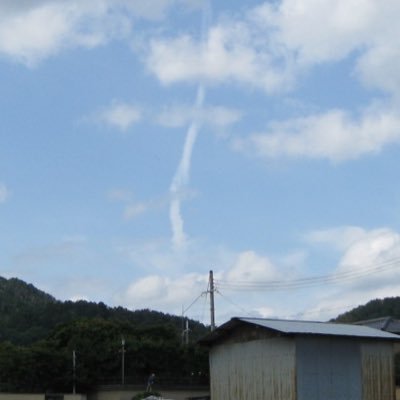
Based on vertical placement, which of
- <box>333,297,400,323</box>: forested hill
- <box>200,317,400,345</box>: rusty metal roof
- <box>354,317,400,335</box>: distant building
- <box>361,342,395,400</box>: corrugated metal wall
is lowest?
<box>361,342,395,400</box>: corrugated metal wall

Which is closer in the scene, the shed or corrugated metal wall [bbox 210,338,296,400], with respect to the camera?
the shed

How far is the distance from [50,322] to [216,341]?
2104 inches

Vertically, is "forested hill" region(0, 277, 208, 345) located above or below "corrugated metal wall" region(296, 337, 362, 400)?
above

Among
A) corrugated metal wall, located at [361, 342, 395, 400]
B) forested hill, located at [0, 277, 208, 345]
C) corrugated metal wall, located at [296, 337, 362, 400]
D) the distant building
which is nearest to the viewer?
corrugated metal wall, located at [296, 337, 362, 400]

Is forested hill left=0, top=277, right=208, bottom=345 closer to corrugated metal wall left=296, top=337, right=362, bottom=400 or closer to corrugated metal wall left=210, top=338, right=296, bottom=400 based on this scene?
corrugated metal wall left=210, top=338, right=296, bottom=400

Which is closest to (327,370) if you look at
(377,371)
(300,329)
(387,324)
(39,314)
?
(300,329)

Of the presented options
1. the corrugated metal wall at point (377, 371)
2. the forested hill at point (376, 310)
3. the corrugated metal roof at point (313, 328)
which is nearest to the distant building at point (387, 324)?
the corrugated metal roof at point (313, 328)

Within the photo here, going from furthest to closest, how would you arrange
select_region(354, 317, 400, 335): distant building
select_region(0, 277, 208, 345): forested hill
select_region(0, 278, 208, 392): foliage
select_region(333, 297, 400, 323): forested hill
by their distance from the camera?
select_region(0, 277, 208, 345): forested hill, select_region(333, 297, 400, 323): forested hill, select_region(354, 317, 400, 335): distant building, select_region(0, 278, 208, 392): foliage

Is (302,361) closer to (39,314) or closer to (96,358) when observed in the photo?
(96,358)

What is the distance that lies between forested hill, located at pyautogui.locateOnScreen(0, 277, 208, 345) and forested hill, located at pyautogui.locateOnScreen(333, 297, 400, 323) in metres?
14.8

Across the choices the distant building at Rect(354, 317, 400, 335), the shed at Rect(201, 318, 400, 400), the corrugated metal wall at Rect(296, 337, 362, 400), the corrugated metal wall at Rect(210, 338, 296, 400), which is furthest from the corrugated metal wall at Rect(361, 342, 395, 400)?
the distant building at Rect(354, 317, 400, 335)

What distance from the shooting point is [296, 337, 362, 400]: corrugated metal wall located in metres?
33.5

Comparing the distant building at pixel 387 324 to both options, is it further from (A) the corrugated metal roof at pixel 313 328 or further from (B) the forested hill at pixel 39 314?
(B) the forested hill at pixel 39 314

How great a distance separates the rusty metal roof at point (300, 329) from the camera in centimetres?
3372
